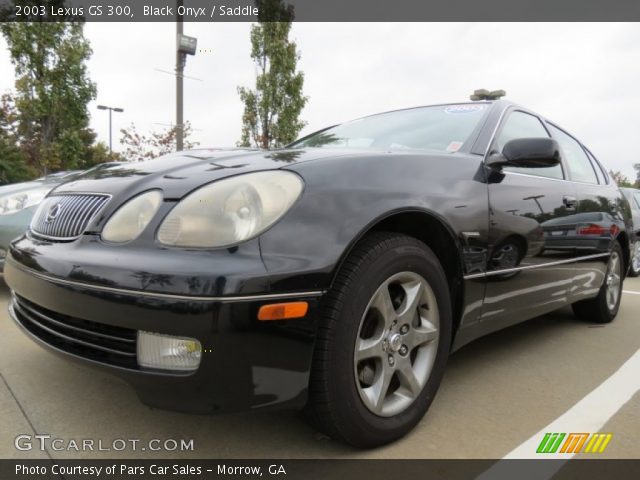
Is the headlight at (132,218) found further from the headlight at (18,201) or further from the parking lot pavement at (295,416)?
the headlight at (18,201)

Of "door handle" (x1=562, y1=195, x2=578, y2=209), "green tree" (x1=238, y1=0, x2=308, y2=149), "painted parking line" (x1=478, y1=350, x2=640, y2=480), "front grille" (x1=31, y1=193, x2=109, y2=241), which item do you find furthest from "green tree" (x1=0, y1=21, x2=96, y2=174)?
"painted parking line" (x1=478, y1=350, x2=640, y2=480)

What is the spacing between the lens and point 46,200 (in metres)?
2.06

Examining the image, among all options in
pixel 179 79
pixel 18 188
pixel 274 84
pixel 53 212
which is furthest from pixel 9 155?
pixel 53 212

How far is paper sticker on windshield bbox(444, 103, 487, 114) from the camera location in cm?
254

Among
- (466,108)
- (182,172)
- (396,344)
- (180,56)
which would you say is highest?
(180,56)

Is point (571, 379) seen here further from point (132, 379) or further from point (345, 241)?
point (132, 379)

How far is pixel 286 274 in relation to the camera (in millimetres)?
1348

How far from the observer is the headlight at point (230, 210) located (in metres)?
1.38

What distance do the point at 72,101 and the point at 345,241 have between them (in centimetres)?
1361

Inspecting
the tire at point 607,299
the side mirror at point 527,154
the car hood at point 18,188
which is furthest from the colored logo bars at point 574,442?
the car hood at point 18,188

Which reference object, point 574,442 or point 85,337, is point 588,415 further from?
point 85,337

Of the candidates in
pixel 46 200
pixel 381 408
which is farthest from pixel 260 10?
pixel 381 408

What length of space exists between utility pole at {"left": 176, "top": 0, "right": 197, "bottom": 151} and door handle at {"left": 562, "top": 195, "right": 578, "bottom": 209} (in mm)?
7630

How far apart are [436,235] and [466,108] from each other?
1.09m
